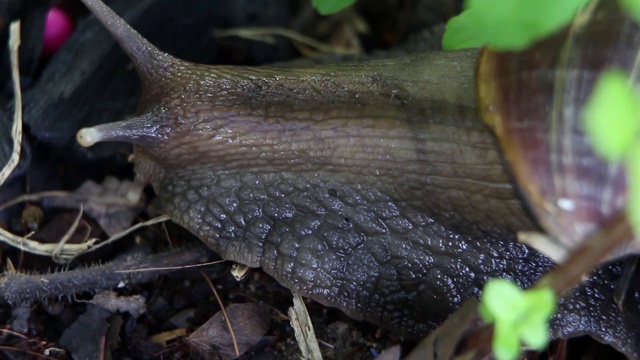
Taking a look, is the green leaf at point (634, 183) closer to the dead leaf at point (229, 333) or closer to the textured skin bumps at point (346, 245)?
the textured skin bumps at point (346, 245)

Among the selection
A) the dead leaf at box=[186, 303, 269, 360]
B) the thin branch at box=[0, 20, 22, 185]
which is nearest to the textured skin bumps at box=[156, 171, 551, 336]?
the dead leaf at box=[186, 303, 269, 360]

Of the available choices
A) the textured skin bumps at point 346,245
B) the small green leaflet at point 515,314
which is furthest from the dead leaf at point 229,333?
the small green leaflet at point 515,314

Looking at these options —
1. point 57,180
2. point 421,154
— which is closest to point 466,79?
point 421,154

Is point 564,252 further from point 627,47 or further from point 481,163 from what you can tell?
point 481,163

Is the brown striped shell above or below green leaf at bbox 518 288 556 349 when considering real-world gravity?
above

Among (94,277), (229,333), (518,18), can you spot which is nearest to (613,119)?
(518,18)

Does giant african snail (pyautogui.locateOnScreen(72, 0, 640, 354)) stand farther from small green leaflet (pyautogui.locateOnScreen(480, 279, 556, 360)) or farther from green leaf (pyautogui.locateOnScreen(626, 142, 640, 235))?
green leaf (pyautogui.locateOnScreen(626, 142, 640, 235))

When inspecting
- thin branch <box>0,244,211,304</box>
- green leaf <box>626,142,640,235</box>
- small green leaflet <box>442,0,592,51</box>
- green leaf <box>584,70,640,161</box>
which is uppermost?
small green leaflet <box>442,0,592,51</box>
